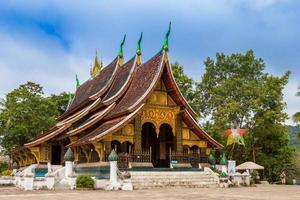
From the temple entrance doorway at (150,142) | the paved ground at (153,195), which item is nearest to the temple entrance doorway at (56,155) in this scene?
the temple entrance doorway at (150,142)

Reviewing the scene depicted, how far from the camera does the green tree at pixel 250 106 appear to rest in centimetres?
3256

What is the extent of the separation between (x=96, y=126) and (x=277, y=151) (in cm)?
1945

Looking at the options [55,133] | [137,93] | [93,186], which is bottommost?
[93,186]

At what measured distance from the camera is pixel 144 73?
21219mm

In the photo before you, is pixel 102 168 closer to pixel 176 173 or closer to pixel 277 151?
pixel 176 173

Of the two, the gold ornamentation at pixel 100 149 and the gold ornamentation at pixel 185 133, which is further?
the gold ornamentation at pixel 185 133

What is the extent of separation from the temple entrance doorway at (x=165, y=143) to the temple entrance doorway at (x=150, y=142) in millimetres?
275

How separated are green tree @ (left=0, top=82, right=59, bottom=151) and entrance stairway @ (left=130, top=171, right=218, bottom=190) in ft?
61.3

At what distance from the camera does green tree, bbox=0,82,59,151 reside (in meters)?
33.1

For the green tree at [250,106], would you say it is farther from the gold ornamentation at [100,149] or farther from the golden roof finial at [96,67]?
the gold ornamentation at [100,149]

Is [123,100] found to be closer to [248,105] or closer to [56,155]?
[56,155]

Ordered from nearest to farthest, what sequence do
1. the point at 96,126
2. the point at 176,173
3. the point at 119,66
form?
the point at 176,173 → the point at 96,126 → the point at 119,66

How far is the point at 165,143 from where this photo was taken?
2191cm

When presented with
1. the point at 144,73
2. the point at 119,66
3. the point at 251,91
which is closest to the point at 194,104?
the point at 251,91
